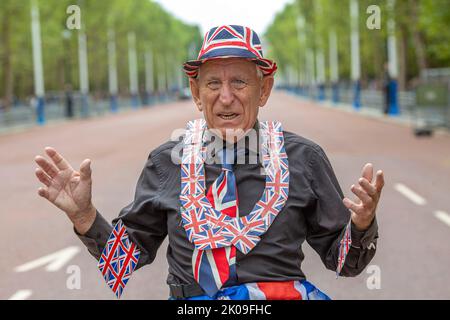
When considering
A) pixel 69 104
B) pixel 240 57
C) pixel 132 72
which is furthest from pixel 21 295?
pixel 132 72

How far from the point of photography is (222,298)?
8.02ft

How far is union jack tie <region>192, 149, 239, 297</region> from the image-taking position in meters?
2.47

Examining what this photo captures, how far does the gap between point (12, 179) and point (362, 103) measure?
31952mm

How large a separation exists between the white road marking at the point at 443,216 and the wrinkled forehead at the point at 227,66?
21.1ft

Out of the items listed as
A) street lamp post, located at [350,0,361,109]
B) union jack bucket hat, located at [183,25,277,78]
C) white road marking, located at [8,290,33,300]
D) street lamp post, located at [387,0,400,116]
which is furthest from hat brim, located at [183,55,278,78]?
street lamp post, located at [350,0,361,109]

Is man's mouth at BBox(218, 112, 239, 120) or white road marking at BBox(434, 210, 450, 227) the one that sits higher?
man's mouth at BBox(218, 112, 239, 120)

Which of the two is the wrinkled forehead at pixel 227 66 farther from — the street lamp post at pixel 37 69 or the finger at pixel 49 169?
the street lamp post at pixel 37 69

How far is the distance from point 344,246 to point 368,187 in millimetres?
266

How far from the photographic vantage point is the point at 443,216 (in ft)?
29.4

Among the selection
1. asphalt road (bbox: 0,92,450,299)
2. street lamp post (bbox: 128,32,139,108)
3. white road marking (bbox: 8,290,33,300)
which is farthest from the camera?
street lamp post (bbox: 128,32,139,108)

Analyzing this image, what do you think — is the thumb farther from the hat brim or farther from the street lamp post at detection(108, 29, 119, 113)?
the street lamp post at detection(108, 29, 119, 113)

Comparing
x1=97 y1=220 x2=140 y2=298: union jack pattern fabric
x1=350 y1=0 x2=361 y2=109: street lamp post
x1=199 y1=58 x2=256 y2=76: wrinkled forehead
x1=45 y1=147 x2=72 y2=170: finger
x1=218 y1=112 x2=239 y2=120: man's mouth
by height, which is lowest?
x1=97 y1=220 x2=140 y2=298: union jack pattern fabric

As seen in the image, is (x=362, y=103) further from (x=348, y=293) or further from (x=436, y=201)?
(x=348, y=293)

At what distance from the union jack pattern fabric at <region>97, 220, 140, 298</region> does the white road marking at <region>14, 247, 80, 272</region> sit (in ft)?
13.6
